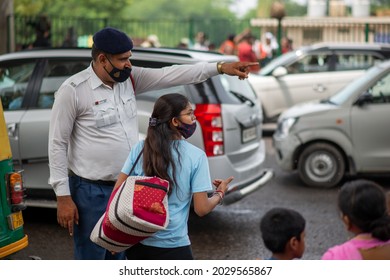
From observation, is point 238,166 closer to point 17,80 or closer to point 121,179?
point 17,80

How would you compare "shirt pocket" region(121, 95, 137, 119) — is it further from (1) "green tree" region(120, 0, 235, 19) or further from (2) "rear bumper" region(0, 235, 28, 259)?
(1) "green tree" region(120, 0, 235, 19)

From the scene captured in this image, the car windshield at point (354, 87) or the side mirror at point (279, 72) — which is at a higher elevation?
the car windshield at point (354, 87)

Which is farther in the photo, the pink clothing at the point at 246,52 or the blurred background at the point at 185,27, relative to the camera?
the blurred background at the point at 185,27

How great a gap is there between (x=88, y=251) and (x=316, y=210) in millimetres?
4311

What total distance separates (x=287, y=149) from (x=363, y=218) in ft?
21.1

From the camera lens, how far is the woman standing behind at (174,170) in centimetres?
417

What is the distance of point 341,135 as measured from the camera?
992 centimetres

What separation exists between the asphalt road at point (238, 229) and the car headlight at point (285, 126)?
707mm

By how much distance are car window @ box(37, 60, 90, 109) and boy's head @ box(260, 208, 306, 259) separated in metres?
3.96

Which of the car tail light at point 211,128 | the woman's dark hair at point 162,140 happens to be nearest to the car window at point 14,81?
the car tail light at point 211,128

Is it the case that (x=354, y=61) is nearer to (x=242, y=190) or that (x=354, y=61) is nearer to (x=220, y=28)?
(x=242, y=190)

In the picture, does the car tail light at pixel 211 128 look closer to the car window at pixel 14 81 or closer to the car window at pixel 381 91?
the car window at pixel 14 81

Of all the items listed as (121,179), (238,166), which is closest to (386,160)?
(238,166)

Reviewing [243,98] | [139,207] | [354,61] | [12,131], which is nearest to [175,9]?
[354,61]
